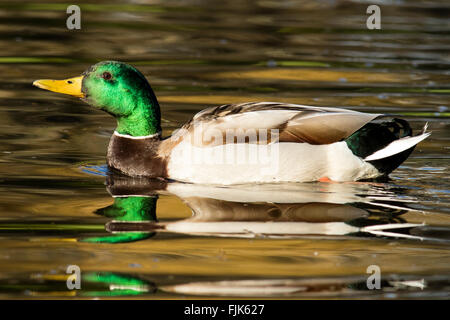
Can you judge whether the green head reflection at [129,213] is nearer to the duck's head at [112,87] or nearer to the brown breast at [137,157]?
the brown breast at [137,157]

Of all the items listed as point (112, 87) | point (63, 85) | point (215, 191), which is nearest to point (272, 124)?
point (215, 191)

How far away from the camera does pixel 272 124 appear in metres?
7.80

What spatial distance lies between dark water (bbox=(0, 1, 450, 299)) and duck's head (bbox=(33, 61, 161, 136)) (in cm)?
63

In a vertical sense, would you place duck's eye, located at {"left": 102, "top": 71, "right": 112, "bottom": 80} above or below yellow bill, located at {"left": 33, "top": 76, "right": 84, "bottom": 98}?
above

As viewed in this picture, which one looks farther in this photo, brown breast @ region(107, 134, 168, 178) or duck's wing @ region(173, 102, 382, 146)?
brown breast @ region(107, 134, 168, 178)

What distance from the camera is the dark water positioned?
18.6ft

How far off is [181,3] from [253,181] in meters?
10.7

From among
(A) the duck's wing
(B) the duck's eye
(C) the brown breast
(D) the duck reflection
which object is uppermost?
(B) the duck's eye

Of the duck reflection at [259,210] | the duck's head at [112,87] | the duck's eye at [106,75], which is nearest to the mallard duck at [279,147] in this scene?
the duck reflection at [259,210]

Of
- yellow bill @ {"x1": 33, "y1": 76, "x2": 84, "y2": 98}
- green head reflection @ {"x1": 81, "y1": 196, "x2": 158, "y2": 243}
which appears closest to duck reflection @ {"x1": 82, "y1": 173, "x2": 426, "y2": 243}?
green head reflection @ {"x1": 81, "y1": 196, "x2": 158, "y2": 243}

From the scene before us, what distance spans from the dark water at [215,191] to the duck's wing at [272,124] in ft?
1.39

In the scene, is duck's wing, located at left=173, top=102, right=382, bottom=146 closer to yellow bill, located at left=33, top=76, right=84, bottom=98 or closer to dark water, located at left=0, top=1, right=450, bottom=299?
dark water, located at left=0, top=1, right=450, bottom=299

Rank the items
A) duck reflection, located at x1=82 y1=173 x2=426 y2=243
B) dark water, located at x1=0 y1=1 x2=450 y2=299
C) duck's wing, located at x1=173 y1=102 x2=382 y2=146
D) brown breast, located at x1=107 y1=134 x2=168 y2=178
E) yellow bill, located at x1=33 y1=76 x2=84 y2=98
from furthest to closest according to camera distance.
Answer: yellow bill, located at x1=33 y1=76 x2=84 y2=98, brown breast, located at x1=107 y1=134 x2=168 y2=178, duck's wing, located at x1=173 y1=102 x2=382 y2=146, duck reflection, located at x1=82 y1=173 x2=426 y2=243, dark water, located at x1=0 y1=1 x2=450 y2=299

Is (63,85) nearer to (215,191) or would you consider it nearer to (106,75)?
(106,75)
